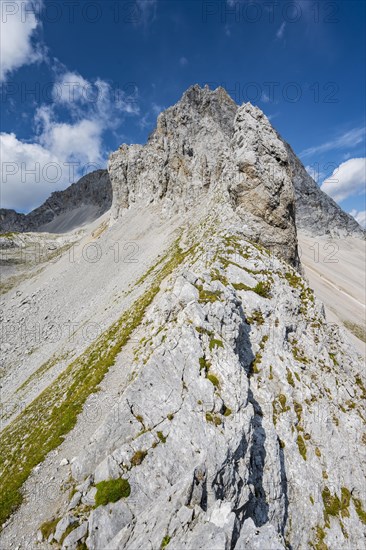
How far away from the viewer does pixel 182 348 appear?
1599 cm

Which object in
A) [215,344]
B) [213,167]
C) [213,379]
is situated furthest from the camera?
[213,167]

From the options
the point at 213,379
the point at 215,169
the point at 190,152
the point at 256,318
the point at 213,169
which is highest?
the point at 190,152

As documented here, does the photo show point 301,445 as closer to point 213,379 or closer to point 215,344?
point 213,379

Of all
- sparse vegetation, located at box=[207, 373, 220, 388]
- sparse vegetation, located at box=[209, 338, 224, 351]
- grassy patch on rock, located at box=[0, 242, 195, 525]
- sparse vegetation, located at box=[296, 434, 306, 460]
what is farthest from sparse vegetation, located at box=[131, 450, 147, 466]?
sparse vegetation, located at box=[296, 434, 306, 460]

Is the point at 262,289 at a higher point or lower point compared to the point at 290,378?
higher

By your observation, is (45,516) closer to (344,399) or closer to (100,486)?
(100,486)

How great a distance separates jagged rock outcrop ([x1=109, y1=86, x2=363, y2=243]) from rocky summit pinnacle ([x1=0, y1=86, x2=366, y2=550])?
361 millimetres

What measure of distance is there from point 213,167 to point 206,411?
48.8 meters

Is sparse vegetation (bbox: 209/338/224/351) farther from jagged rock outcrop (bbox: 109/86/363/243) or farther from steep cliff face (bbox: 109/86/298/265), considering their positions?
jagged rock outcrop (bbox: 109/86/363/243)

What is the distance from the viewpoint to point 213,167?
2148 inches

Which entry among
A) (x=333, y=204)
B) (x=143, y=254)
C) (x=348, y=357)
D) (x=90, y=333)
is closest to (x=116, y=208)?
(x=143, y=254)

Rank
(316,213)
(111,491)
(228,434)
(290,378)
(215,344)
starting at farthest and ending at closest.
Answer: (316,213) < (290,378) < (215,344) < (228,434) < (111,491)

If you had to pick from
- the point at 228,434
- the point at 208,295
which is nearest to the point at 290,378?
the point at 208,295

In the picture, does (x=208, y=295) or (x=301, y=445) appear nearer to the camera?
(x=301, y=445)
